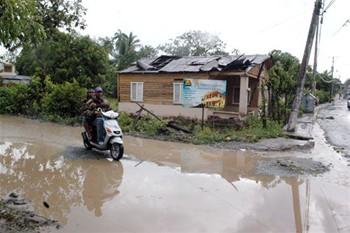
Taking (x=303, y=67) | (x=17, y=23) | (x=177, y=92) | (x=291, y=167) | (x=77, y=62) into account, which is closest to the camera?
(x=17, y=23)

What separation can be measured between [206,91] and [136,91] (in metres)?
5.86

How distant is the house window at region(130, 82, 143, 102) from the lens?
21266 millimetres

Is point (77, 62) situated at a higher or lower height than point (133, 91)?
higher

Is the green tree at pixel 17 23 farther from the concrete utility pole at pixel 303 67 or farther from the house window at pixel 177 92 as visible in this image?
the house window at pixel 177 92

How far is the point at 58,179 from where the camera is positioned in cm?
743

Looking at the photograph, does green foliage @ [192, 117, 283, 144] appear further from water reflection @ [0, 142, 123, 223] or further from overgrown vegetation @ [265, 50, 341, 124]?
water reflection @ [0, 142, 123, 223]

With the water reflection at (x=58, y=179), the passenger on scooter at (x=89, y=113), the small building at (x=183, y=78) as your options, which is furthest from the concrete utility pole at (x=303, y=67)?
the water reflection at (x=58, y=179)

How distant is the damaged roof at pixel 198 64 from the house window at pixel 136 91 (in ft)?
2.44

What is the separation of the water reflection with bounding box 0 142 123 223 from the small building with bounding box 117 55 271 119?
988 centimetres

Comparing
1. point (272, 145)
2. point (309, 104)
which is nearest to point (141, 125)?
point (272, 145)

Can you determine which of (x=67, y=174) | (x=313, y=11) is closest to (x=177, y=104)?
(x=313, y=11)

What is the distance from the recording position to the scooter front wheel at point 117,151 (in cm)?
917

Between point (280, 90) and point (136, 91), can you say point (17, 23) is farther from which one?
point (136, 91)

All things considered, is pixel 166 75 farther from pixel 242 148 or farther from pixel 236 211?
pixel 236 211
